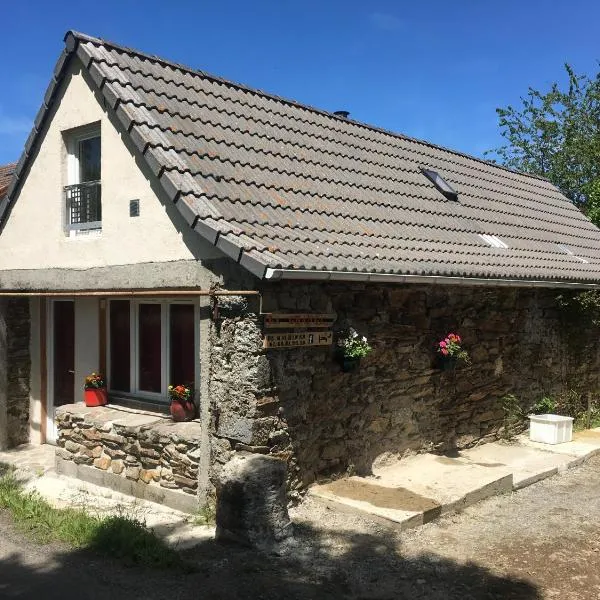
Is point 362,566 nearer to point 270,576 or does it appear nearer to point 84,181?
point 270,576

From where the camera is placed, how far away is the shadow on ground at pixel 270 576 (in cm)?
479

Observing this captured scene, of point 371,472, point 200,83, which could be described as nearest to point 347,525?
point 371,472

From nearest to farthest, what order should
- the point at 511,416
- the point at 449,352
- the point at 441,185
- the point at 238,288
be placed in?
the point at 238,288
the point at 449,352
the point at 511,416
the point at 441,185

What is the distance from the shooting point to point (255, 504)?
5.47 metres

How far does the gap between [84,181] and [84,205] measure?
0.35 m

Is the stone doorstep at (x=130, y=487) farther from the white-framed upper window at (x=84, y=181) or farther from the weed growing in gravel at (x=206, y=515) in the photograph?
the white-framed upper window at (x=84, y=181)

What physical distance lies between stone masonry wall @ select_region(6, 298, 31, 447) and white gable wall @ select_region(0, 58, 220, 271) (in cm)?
77

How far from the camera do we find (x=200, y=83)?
27.9ft

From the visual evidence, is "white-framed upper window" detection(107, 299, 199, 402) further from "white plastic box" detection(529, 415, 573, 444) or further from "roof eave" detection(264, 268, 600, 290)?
"white plastic box" detection(529, 415, 573, 444)

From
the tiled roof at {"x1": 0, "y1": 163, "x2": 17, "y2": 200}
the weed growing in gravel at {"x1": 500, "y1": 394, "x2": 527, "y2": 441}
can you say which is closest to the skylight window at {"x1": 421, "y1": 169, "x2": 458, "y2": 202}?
the weed growing in gravel at {"x1": 500, "y1": 394, "x2": 527, "y2": 441}

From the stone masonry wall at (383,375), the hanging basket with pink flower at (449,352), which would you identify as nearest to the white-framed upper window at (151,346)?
the stone masonry wall at (383,375)

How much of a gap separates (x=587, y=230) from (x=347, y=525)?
34.2 ft

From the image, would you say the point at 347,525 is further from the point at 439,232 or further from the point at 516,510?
the point at 439,232

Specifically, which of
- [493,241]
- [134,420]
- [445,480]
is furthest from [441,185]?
[134,420]
